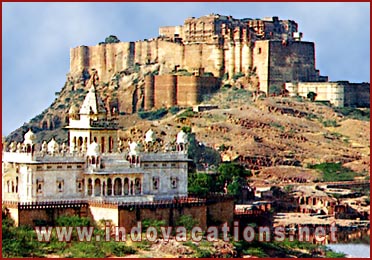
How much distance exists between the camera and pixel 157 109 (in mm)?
113188

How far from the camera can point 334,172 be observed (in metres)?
97.8

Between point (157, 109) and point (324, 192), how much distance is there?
2481 cm

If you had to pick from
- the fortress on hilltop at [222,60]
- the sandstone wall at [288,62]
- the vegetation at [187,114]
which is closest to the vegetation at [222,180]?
the vegetation at [187,114]

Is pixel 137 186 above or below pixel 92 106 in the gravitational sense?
below

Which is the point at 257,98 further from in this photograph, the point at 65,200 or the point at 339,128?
the point at 65,200

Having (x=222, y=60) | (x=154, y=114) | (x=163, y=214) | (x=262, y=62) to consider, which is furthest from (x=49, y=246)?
(x=222, y=60)

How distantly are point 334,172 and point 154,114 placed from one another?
1845 cm

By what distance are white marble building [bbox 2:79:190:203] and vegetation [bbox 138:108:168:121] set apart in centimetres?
4161

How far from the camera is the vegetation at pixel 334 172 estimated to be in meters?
96.8

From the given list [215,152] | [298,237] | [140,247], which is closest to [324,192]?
[215,152]

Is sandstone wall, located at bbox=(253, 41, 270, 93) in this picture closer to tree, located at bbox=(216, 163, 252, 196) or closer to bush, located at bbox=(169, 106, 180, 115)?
bush, located at bbox=(169, 106, 180, 115)

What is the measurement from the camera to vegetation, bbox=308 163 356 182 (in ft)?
317

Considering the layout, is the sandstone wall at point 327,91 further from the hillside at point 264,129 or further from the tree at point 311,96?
the hillside at point 264,129

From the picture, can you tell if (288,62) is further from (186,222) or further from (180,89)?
(186,222)
